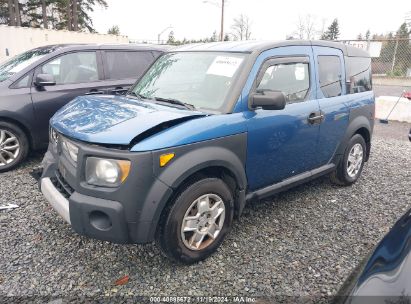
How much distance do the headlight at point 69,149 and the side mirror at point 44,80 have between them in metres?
2.20

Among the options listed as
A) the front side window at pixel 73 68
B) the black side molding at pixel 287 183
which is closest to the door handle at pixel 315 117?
the black side molding at pixel 287 183

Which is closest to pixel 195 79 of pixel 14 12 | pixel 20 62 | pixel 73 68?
pixel 73 68

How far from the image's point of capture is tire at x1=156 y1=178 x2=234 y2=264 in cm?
256

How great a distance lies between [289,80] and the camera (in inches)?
136

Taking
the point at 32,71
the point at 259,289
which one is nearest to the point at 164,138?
the point at 259,289

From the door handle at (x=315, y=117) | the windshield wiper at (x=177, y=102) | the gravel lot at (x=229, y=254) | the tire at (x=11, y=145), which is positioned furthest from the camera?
the tire at (x=11, y=145)

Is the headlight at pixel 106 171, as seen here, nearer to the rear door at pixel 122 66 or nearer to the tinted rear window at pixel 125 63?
the rear door at pixel 122 66

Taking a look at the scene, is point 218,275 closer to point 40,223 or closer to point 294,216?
point 294,216

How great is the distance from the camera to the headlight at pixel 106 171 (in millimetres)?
2330

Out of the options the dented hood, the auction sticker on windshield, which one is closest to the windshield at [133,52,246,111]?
the auction sticker on windshield

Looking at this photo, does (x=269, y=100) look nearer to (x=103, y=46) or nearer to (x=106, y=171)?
(x=106, y=171)

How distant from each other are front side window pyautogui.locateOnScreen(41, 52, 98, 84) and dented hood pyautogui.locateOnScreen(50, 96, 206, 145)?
2.00 metres

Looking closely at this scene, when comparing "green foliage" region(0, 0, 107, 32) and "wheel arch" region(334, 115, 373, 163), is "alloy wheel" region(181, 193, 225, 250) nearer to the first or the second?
"wheel arch" region(334, 115, 373, 163)

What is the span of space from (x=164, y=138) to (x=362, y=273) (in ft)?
4.88
